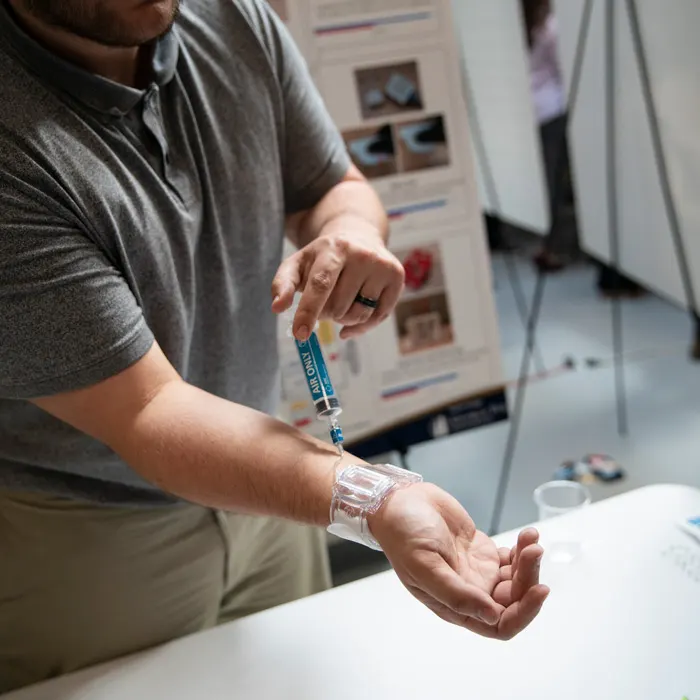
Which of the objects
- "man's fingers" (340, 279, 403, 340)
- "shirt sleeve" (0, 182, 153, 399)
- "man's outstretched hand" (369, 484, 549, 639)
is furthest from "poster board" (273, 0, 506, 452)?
"man's outstretched hand" (369, 484, 549, 639)

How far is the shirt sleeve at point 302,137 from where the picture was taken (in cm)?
98

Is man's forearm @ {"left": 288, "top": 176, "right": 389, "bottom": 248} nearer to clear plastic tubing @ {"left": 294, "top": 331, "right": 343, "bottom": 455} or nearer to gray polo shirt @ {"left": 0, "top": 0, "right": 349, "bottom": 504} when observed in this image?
gray polo shirt @ {"left": 0, "top": 0, "right": 349, "bottom": 504}

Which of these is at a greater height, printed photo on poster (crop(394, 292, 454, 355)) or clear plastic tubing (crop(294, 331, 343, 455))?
clear plastic tubing (crop(294, 331, 343, 455))

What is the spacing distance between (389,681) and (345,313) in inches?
14.9

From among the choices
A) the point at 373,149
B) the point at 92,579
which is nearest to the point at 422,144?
the point at 373,149

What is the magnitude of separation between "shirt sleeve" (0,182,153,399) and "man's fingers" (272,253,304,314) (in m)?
0.14

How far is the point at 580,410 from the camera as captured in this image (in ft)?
7.97

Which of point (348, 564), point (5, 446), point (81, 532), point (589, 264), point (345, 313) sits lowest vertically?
point (348, 564)

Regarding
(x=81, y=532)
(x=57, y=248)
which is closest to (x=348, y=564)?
(x=81, y=532)

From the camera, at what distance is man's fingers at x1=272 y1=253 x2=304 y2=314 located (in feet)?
2.34

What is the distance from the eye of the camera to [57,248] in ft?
2.27

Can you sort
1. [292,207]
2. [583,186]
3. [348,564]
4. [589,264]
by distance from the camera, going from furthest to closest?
[589,264] → [583,186] → [348,564] → [292,207]

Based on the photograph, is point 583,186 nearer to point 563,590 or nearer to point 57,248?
point 563,590

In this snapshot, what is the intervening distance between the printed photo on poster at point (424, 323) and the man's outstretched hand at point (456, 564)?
1.10 metres
